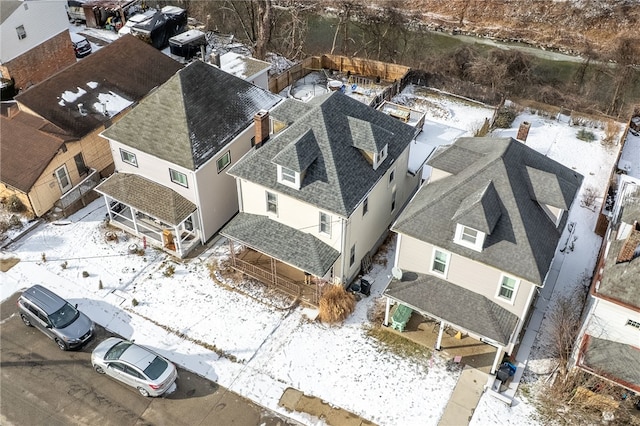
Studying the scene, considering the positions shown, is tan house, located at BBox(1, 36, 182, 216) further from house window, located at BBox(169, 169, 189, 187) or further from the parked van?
the parked van

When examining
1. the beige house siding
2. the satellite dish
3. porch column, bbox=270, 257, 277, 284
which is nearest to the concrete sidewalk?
the beige house siding

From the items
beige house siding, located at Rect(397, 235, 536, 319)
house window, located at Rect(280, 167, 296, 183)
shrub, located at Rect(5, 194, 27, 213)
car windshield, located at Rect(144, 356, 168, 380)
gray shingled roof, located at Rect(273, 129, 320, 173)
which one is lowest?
car windshield, located at Rect(144, 356, 168, 380)

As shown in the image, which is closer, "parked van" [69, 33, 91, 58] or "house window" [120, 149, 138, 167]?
"house window" [120, 149, 138, 167]

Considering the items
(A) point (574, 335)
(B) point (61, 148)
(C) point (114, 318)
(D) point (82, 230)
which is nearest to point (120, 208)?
(D) point (82, 230)

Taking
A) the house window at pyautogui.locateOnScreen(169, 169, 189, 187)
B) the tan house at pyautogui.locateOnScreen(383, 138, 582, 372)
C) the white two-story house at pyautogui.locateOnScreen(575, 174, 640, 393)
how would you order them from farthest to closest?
1. the house window at pyautogui.locateOnScreen(169, 169, 189, 187)
2. the tan house at pyautogui.locateOnScreen(383, 138, 582, 372)
3. the white two-story house at pyautogui.locateOnScreen(575, 174, 640, 393)

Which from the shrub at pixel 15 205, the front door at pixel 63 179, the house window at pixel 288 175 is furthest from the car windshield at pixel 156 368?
the shrub at pixel 15 205

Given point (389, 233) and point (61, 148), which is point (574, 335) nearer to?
point (389, 233)
